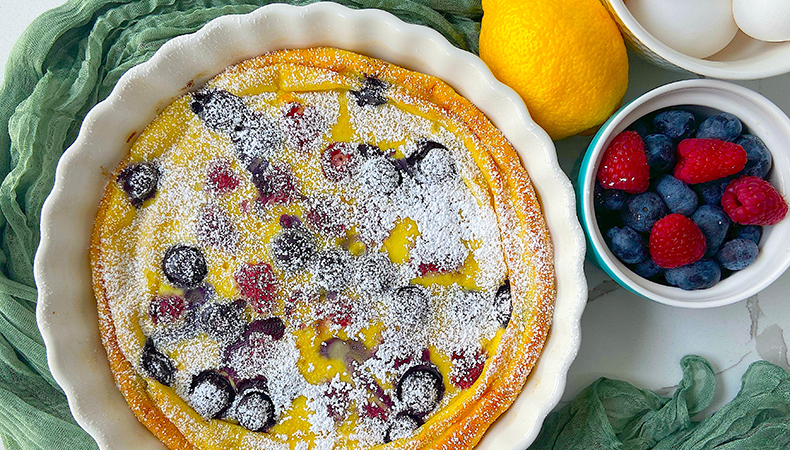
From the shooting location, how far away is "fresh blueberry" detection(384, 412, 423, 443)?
129 centimetres

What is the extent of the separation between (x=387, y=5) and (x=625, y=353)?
3.31ft

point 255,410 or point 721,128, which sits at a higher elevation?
point 721,128

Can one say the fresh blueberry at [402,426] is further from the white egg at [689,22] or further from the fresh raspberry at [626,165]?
the white egg at [689,22]

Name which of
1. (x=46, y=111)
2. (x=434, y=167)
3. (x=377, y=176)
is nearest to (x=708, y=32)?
(x=434, y=167)

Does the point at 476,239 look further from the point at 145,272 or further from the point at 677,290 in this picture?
the point at 145,272

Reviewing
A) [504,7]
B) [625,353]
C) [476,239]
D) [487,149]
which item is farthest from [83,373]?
[625,353]

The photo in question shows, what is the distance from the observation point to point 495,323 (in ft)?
4.31

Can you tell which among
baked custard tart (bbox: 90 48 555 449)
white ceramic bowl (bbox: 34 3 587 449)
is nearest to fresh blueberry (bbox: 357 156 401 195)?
baked custard tart (bbox: 90 48 555 449)

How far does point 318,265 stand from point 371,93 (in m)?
0.37

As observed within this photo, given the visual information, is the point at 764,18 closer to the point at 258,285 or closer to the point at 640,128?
the point at 640,128

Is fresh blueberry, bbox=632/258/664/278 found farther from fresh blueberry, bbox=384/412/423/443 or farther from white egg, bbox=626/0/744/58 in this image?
fresh blueberry, bbox=384/412/423/443

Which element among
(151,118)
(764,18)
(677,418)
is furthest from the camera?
(677,418)

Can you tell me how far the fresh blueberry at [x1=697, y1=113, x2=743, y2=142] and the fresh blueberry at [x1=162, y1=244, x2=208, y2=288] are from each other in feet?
3.56

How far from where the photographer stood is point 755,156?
52.3 inches
